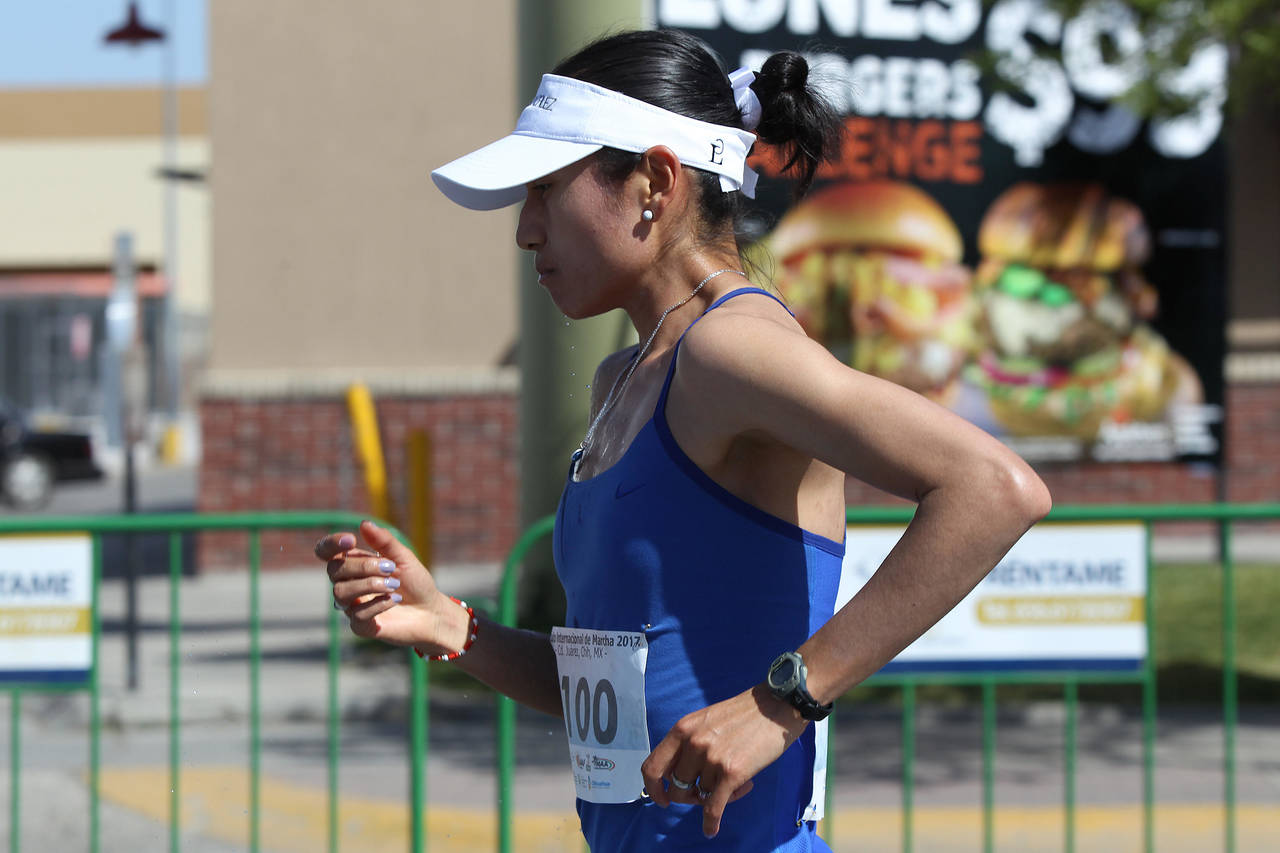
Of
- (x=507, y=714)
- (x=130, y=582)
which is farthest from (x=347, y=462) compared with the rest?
(x=507, y=714)

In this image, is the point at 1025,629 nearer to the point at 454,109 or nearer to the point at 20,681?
the point at 20,681

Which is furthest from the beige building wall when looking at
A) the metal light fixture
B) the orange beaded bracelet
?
the orange beaded bracelet

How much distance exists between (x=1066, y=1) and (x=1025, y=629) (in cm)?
710

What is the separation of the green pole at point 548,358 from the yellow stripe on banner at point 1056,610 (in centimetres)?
171

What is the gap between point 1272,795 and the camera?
6445 mm

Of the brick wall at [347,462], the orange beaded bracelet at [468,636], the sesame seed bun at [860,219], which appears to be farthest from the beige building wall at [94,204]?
the orange beaded bracelet at [468,636]

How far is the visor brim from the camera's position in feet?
5.45

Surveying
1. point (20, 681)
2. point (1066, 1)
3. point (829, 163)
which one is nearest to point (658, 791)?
point (829, 163)

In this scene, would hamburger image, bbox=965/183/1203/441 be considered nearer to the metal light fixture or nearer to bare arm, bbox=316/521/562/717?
the metal light fixture

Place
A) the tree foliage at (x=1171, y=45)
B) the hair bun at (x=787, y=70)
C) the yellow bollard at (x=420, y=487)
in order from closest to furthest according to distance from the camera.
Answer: the hair bun at (x=787, y=70)
the tree foliage at (x=1171, y=45)
the yellow bollard at (x=420, y=487)

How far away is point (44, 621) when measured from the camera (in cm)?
434

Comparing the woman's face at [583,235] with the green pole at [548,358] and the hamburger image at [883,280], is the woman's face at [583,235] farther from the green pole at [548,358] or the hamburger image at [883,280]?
the hamburger image at [883,280]

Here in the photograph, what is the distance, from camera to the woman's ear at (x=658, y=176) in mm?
1661

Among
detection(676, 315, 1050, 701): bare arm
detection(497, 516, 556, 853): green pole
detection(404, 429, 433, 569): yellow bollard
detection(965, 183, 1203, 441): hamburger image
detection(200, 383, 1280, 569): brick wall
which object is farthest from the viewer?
detection(200, 383, 1280, 569): brick wall
